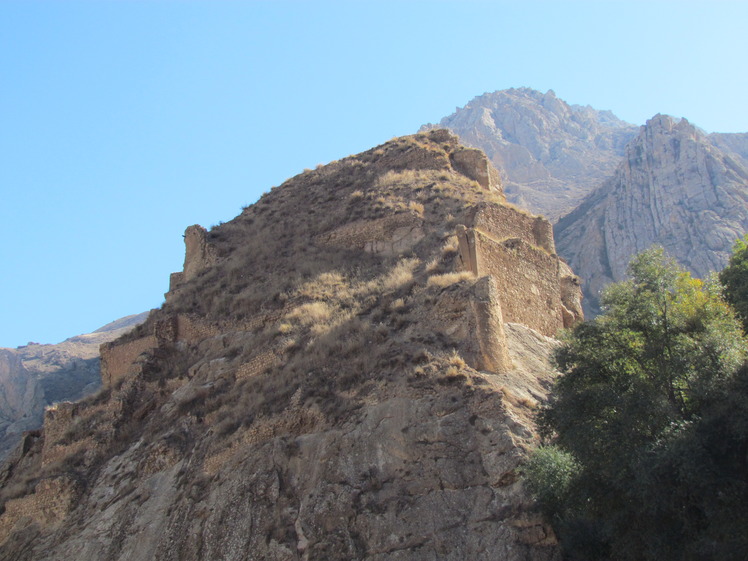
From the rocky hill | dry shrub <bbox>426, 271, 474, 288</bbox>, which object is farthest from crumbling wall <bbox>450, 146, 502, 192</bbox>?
the rocky hill

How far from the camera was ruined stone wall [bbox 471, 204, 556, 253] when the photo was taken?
26705mm

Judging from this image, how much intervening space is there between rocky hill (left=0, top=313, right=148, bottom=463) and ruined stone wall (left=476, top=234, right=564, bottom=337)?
119 feet

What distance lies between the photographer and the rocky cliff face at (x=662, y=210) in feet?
233

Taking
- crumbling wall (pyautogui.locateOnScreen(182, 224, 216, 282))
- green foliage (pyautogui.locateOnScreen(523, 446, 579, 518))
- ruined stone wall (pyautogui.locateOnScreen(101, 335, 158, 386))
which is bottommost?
green foliage (pyautogui.locateOnScreen(523, 446, 579, 518))

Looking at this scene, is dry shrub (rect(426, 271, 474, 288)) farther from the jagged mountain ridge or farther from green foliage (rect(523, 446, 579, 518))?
the jagged mountain ridge

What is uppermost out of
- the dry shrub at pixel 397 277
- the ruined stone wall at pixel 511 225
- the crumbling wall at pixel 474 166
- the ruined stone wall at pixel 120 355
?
the crumbling wall at pixel 474 166

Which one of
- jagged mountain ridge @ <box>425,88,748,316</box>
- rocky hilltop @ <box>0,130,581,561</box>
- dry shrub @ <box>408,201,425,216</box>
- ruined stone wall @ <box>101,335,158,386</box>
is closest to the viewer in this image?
rocky hilltop @ <box>0,130,581,561</box>

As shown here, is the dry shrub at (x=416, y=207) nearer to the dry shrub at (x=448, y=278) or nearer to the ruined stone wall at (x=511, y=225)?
the ruined stone wall at (x=511, y=225)

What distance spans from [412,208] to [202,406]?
41.8 ft

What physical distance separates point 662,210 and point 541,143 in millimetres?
71654

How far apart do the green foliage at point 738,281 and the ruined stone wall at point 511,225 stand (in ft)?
20.9

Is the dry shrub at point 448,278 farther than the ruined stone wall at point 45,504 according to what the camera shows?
Yes

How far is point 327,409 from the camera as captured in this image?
17391mm

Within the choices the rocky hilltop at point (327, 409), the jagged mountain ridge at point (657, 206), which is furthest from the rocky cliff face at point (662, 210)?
the rocky hilltop at point (327, 409)
